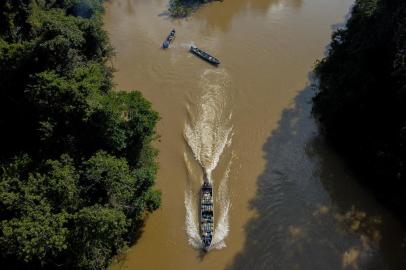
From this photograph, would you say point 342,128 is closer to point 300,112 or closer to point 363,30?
point 300,112

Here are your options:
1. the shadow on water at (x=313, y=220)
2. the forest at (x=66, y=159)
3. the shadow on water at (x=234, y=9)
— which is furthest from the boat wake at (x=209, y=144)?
the shadow on water at (x=234, y=9)

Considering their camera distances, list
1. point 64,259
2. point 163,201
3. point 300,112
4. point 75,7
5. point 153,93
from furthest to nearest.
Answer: point 75,7
point 153,93
point 300,112
point 163,201
point 64,259

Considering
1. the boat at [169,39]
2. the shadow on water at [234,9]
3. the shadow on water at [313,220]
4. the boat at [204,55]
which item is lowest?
the shadow on water at [313,220]

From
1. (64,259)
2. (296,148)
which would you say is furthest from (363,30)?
(64,259)

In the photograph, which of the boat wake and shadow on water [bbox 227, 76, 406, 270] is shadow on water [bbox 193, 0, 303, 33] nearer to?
the boat wake

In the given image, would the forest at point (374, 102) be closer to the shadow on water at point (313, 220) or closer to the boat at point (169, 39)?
the shadow on water at point (313, 220)

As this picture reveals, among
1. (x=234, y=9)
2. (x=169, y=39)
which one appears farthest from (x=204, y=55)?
(x=234, y=9)
